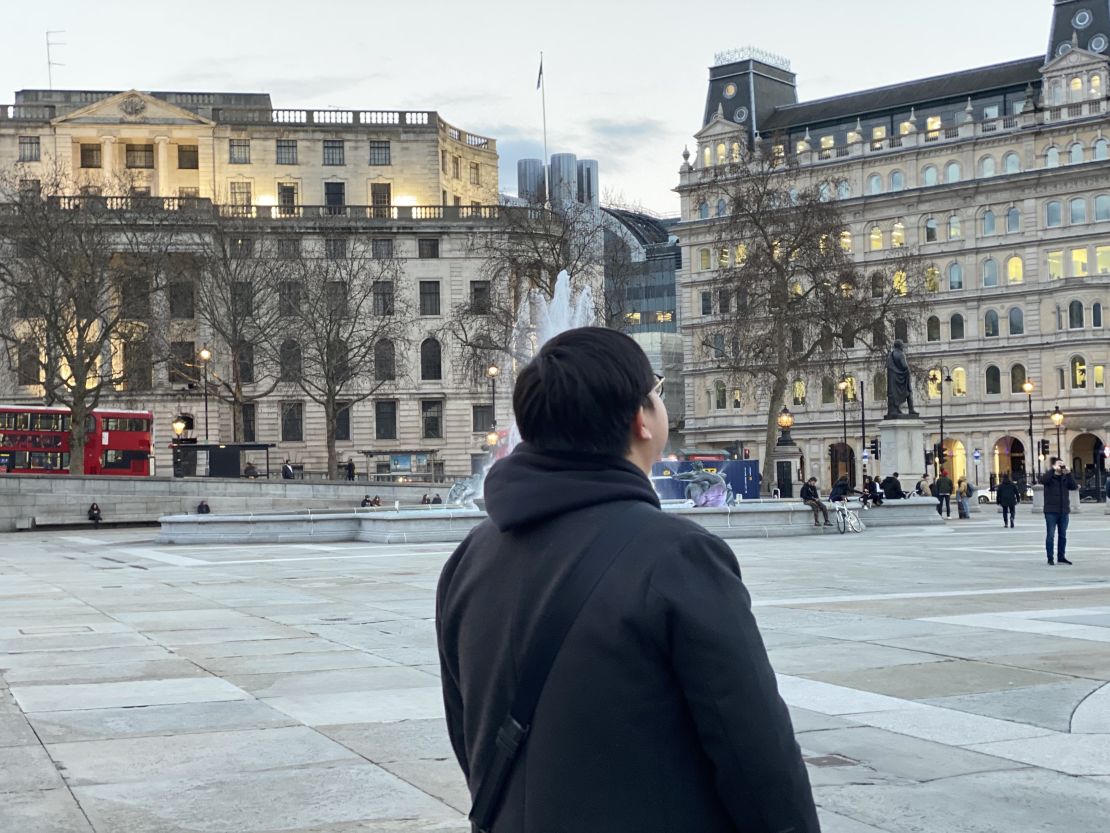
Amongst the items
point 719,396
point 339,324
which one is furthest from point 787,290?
point 719,396

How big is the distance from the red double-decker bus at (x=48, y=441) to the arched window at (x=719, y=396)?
46.1 m

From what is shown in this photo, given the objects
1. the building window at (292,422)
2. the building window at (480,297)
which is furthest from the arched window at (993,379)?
the building window at (292,422)

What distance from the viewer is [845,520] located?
35.9 m

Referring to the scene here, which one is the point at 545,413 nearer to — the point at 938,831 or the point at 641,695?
the point at 641,695

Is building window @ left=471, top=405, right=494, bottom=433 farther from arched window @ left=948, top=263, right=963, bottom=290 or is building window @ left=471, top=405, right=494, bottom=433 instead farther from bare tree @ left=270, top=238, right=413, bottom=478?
arched window @ left=948, top=263, right=963, bottom=290

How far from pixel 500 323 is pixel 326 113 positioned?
3066 centimetres

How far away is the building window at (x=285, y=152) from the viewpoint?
8381cm

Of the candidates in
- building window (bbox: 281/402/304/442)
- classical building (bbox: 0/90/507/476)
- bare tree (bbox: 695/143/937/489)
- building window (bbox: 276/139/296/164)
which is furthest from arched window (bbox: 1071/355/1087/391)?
building window (bbox: 276/139/296/164)

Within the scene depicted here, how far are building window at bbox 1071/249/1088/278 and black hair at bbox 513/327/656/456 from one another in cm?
8574

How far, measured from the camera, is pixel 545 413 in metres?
2.91

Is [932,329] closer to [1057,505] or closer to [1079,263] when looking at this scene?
[1079,263]

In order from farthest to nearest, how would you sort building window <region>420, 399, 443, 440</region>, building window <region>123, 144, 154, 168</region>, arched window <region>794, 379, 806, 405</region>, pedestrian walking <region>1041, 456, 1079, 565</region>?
arched window <region>794, 379, 806, 405</region>
building window <region>420, 399, 443, 440</region>
building window <region>123, 144, 154, 168</region>
pedestrian walking <region>1041, 456, 1079, 565</region>

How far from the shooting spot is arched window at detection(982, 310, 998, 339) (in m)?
86.6

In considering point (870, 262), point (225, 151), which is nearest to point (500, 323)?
point (225, 151)
